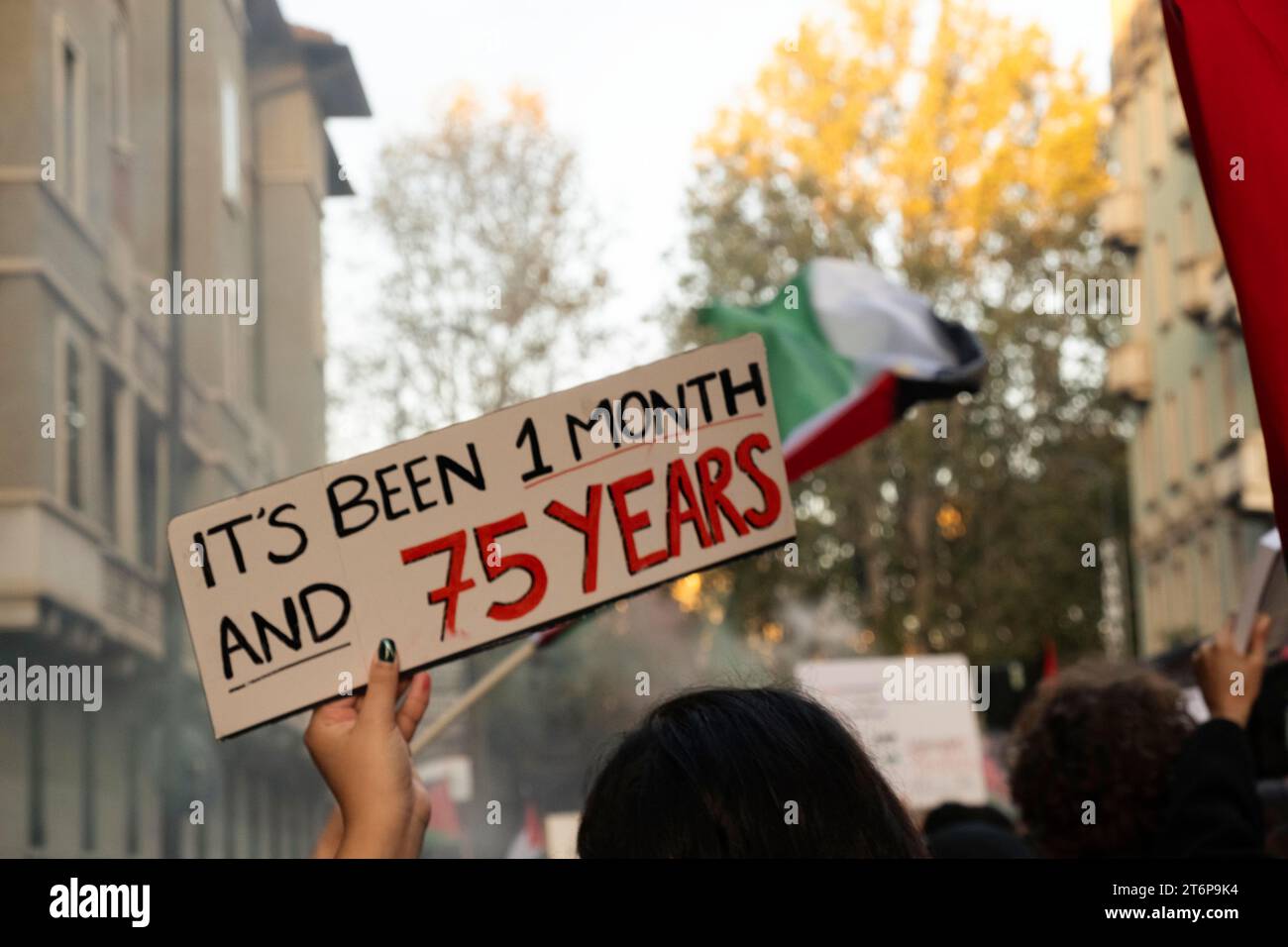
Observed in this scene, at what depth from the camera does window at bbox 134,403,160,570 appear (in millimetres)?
16906

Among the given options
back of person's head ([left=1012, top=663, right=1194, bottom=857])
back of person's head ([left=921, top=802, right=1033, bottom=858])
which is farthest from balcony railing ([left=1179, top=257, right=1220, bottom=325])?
back of person's head ([left=1012, top=663, right=1194, bottom=857])

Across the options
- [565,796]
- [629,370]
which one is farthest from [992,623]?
[629,370]

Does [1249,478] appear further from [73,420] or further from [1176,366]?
[73,420]

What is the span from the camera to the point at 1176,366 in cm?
3108

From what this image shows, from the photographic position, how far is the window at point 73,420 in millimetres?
15172

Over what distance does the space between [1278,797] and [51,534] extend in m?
11.4

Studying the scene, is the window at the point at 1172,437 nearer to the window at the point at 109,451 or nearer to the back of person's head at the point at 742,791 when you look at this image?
the window at the point at 109,451

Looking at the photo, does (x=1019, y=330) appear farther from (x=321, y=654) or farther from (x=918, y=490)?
(x=321, y=654)

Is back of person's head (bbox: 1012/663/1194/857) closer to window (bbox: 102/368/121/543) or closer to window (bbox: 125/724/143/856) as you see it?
window (bbox: 125/724/143/856)

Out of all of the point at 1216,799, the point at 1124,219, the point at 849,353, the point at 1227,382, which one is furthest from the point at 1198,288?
the point at 1216,799

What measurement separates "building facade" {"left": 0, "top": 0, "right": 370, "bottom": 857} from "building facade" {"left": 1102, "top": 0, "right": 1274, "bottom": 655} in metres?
11.3

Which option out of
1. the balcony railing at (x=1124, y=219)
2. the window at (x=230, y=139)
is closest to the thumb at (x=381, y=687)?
the window at (x=230, y=139)

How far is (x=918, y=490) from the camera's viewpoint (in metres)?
29.7
